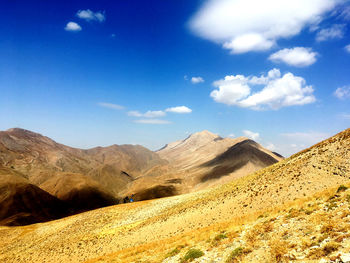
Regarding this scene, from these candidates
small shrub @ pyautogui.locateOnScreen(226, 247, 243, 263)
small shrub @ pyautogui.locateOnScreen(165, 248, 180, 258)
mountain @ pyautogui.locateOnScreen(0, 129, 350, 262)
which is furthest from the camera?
small shrub @ pyautogui.locateOnScreen(165, 248, 180, 258)

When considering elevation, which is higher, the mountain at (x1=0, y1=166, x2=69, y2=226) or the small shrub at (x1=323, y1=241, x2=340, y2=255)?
the small shrub at (x1=323, y1=241, x2=340, y2=255)

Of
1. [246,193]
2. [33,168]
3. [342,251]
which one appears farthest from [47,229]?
[33,168]

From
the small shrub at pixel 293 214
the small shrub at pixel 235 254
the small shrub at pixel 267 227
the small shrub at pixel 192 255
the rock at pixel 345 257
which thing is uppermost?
the rock at pixel 345 257

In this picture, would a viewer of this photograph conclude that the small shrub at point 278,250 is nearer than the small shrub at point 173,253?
Yes

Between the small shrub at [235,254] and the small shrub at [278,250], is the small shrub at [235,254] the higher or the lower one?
the lower one

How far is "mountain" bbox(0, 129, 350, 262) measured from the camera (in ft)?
34.7

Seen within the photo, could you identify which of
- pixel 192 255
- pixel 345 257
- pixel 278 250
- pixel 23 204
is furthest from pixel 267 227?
pixel 23 204

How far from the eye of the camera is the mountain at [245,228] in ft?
34.7

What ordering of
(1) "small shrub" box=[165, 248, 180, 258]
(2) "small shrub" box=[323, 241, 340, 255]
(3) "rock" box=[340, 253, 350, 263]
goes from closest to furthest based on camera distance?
(3) "rock" box=[340, 253, 350, 263], (2) "small shrub" box=[323, 241, 340, 255], (1) "small shrub" box=[165, 248, 180, 258]

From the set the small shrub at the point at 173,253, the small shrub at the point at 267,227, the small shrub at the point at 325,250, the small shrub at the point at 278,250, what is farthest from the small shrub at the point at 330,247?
the small shrub at the point at 173,253

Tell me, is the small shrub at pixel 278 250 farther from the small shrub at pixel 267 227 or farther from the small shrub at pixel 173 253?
the small shrub at pixel 173 253

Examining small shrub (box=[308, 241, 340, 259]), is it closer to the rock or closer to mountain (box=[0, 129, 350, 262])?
A: mountain (box=[0, 129, 350, 262])

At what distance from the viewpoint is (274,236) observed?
12.2 m

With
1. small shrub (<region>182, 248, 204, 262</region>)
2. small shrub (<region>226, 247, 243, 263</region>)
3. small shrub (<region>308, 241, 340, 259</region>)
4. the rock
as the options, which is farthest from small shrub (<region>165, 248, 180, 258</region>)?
the rock
